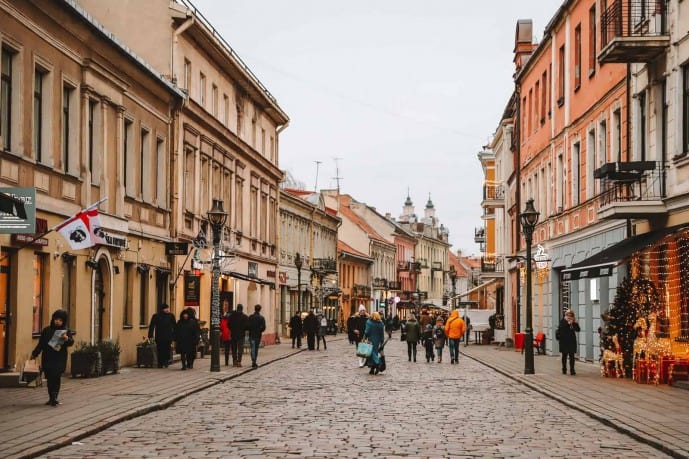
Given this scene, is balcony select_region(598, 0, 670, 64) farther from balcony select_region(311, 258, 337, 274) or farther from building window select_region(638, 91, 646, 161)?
balcony select_region(311, 258, 337, 274)

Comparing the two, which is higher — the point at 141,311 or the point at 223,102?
the point at 223,102

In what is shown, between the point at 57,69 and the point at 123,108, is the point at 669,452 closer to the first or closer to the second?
the point at 57,69

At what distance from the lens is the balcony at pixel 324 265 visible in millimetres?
71025

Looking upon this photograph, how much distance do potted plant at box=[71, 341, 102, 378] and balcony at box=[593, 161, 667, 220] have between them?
37.7ft

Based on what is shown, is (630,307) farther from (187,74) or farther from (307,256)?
(307,256)

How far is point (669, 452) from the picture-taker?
484 inches

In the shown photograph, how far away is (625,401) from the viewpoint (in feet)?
60.7

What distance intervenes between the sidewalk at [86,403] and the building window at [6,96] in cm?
483

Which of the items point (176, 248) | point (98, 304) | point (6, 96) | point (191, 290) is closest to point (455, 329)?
point (191, 290)

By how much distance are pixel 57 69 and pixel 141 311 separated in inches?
366

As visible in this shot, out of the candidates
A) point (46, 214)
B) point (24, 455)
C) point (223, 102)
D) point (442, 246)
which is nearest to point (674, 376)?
point (46, 214)

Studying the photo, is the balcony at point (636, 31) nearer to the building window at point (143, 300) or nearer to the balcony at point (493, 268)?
the building window at point (143, 300)

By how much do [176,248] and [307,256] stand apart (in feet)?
117

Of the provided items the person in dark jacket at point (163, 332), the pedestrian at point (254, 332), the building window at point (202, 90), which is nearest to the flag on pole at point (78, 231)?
the person in dark jacket at point (163, 332)
